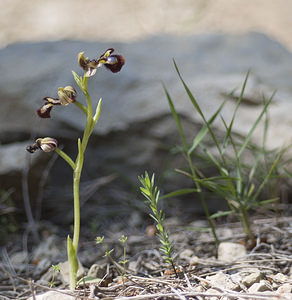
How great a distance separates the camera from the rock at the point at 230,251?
1657mm

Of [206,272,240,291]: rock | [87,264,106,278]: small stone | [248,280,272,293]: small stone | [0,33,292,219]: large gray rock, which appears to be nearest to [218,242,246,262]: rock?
[206,272,240,291]: rock

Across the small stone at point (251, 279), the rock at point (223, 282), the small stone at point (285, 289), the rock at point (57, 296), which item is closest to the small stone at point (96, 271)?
the rock at point (57, 296)

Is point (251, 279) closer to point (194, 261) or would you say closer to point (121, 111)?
point (194, 261)

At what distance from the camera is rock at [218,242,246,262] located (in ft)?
5.44

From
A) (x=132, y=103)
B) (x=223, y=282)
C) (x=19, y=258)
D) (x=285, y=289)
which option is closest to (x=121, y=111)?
(x=132, y=103)

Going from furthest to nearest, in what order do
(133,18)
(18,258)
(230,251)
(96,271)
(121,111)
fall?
(133,18)
(121,111)
(18,258)
(230,251)
(96,271)

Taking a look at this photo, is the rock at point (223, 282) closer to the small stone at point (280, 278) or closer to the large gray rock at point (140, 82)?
the small stone at point (280, 278)

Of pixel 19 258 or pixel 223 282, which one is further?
pixel 19 258

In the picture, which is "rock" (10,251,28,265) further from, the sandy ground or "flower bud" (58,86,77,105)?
the sandy ground

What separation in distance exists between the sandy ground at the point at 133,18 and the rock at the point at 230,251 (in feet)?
10.6

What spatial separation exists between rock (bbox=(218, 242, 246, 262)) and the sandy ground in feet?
10.6

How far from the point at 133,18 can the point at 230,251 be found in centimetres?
376

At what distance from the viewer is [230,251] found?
1669 millimetres

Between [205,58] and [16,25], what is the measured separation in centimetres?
280
